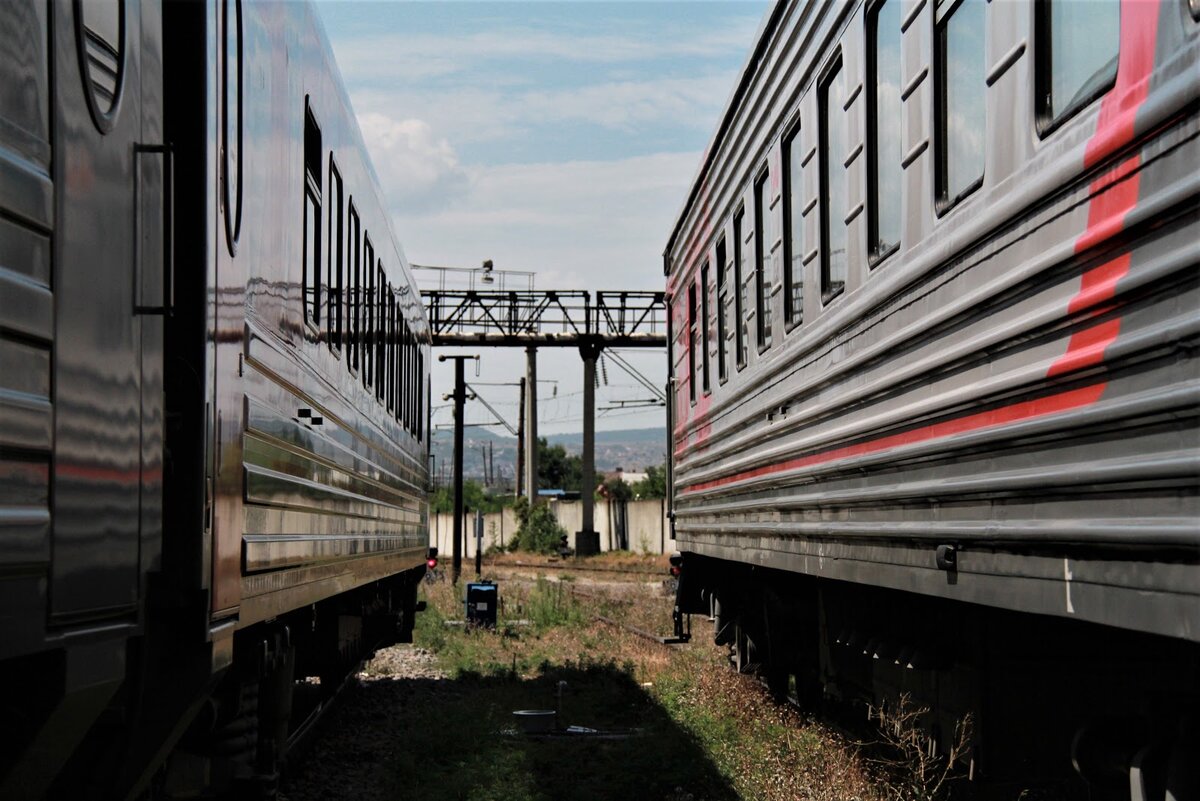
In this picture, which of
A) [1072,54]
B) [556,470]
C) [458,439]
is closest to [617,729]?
[1072,54]

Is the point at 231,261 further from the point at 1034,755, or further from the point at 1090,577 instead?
the point at 1034,755

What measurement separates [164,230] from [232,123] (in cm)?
81

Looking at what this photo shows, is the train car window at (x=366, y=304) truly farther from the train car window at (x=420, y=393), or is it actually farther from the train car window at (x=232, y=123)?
the train car window at (x=420, y=393)

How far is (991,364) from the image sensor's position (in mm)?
4320

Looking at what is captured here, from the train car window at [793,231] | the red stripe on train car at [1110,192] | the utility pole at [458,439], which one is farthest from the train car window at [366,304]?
the utility pole at [458,439]

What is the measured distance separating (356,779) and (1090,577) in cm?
712

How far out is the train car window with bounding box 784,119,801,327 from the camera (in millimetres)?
7297

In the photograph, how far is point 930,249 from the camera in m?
4.98

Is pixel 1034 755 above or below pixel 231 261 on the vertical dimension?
below

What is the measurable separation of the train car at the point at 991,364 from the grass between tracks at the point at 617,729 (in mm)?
875

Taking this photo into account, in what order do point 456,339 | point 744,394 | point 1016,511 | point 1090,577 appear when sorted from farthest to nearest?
point 456,339
point 744,394
point 1016,511
point 1090,577

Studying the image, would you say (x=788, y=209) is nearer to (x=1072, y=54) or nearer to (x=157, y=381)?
(x=1072, y=54)

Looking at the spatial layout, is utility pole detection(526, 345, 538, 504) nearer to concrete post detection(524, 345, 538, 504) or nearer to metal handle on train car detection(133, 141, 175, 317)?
concrete post detection(524, 345, 538, 504)

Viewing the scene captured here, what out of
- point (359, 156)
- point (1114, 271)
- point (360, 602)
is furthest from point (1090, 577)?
point (360, 602)
